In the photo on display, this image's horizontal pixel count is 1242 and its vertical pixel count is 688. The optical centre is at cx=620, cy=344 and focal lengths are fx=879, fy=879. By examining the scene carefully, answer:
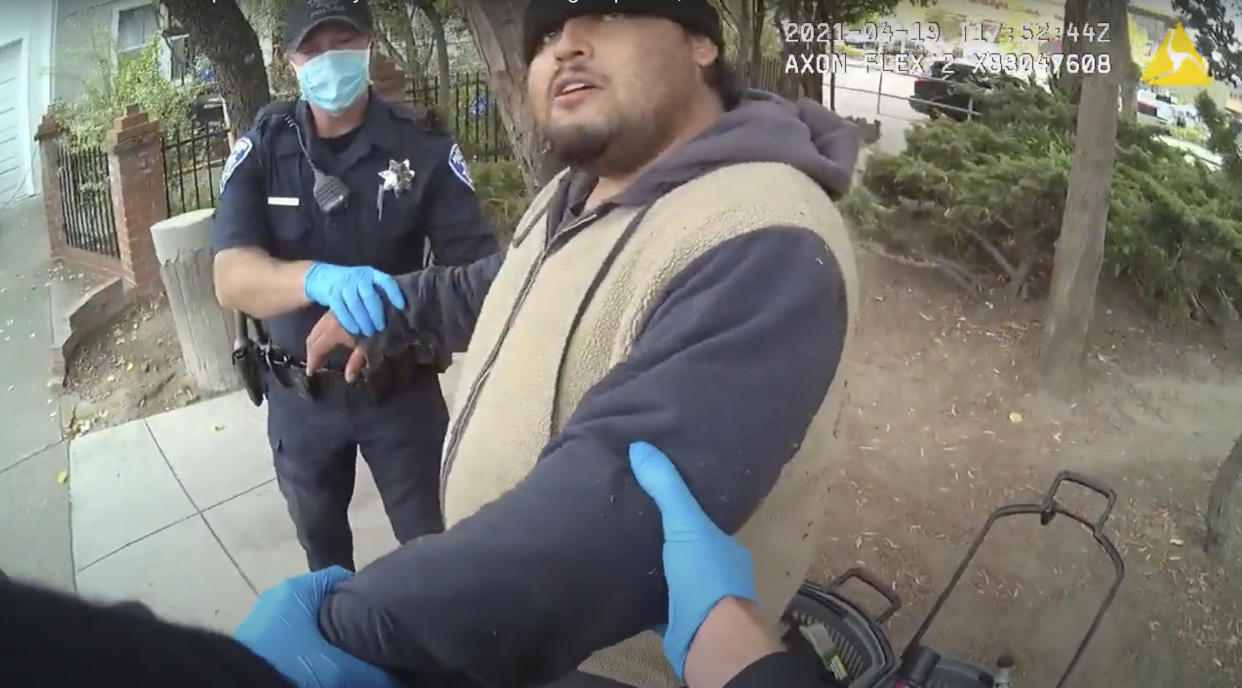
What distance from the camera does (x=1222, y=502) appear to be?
133 inches

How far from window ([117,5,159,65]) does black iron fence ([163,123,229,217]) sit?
0.67 meters

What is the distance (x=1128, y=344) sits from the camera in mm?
5184

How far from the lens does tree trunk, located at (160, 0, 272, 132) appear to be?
15.9 feet

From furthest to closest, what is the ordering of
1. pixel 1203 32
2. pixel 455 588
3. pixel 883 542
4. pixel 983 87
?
1. pixel 983 87
2. pixel 1203 32
3. pixel 883 542
4. pixel 455 588

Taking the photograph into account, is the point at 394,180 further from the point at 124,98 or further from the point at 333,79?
the point at 124,98

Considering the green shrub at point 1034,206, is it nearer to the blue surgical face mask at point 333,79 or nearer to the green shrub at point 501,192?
the green shrub at point 501,192

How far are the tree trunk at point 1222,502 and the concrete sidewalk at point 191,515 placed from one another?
3189 mm

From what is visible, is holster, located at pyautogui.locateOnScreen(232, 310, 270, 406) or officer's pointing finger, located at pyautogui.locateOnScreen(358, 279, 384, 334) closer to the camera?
officer's pointing finger, located at pyautogui.locateOnScreen(358, 279, 384, 334)

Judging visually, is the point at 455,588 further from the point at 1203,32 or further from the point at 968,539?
the point at 1203,32

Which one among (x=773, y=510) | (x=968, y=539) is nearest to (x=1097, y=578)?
(x=968, y=539)

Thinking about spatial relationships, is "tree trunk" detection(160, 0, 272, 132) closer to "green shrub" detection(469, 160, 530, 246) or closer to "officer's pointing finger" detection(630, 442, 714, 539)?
"green shrub" detection(469, 160, 530, 246)

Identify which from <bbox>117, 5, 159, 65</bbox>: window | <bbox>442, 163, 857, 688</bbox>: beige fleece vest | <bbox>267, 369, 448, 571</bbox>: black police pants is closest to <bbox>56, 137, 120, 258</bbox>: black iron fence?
<bbox>117, 5, 159, 65</bbox>: window

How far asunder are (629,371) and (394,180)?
5.08 feet

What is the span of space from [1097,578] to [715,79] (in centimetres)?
287
